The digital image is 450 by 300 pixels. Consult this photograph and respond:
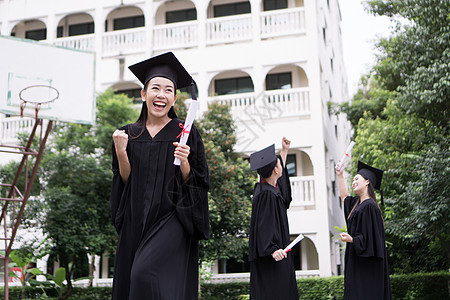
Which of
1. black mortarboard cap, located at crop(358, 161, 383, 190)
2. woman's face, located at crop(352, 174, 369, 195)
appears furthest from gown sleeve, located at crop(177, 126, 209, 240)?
black mortarboard cap, located at crop(358, 161, 383, 190)

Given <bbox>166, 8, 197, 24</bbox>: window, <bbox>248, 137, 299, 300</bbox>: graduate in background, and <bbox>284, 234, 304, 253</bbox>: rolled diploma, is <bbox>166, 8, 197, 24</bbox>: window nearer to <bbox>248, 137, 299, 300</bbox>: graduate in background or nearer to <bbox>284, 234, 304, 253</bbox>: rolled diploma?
<bbox>248, 137, 299, 300</bbox>: graduate in background

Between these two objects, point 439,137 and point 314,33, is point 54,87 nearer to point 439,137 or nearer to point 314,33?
point 439,137

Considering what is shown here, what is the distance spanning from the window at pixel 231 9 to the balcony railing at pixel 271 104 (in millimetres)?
4164

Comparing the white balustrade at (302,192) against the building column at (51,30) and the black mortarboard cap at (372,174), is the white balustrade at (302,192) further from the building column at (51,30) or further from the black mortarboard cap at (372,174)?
the black mortarboard cap at (372,174)

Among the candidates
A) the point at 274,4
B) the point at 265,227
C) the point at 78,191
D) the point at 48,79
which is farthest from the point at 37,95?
the point at 274,4

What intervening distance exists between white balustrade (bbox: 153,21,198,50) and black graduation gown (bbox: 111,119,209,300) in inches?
687

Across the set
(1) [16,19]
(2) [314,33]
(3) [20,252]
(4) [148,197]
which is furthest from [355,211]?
(1) [16,19]

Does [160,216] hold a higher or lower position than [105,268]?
higher

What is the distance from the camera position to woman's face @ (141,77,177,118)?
382cm

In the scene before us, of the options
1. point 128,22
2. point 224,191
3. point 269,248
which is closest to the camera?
point 269,248

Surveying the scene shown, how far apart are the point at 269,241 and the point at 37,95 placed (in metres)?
7.83

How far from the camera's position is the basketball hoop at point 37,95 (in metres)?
11.9

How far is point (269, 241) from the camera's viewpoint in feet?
19.8

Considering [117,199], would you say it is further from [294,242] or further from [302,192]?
[302,192]
